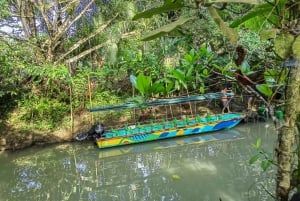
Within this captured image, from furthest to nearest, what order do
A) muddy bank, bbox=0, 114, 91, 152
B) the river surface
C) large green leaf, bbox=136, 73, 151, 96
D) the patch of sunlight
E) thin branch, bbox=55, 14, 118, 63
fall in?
thin branch, bbox=55, 14, 118, 63
muddy bank, bbox=0, 114, 91, 152
the patch of sunlight
the river surface
large green leaf, bbox=136, 73, 151, 96

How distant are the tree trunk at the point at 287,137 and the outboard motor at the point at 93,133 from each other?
444cm

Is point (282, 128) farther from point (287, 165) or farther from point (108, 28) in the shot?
point (108, 28)

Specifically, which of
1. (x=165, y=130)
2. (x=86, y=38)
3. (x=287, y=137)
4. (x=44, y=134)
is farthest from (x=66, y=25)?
(x=287, y=137)

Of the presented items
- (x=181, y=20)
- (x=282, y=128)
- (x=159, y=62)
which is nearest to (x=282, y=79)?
(x=282, y=128)

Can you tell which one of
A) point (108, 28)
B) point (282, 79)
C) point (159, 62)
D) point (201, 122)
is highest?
point (108, 28)

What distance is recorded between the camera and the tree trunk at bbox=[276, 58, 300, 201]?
2.31 feet

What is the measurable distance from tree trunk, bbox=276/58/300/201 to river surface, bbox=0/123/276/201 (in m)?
2.07

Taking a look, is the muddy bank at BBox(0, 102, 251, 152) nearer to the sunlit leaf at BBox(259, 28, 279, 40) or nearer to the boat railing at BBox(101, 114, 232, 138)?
the boat railing at BBox(101, 114, 232, 138)

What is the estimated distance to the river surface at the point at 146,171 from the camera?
338 cm

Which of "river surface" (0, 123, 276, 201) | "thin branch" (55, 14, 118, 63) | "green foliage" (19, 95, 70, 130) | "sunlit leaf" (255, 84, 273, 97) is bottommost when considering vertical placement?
"river surface" (0, 123, 276, 201)

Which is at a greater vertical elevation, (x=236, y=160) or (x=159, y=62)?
(x=159, y=62)

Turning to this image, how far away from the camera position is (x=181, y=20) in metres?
0.61

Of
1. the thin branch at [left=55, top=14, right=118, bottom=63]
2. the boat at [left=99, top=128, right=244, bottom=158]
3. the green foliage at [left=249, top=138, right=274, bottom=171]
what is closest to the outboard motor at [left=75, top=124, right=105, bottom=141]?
the boat at [left=99, top=128, right=244, bottom=158]

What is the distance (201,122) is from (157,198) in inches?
94.0
